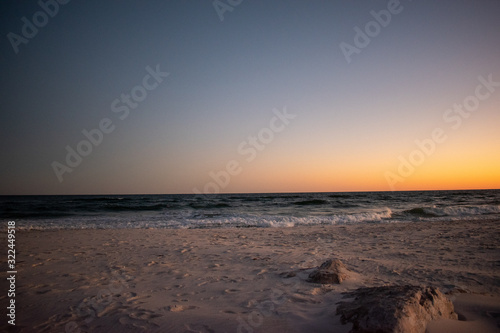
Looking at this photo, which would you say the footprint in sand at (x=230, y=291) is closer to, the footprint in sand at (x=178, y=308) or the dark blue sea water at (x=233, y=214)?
the footprint in sand at (x=178, y=308)

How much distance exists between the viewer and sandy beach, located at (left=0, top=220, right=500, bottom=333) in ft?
9.58

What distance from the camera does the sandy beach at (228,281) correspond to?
292 cm

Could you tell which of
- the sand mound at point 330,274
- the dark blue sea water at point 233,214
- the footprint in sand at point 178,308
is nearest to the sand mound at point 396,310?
the sand mound at point 330,274

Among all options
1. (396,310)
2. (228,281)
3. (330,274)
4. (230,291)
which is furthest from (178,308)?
(396,310)

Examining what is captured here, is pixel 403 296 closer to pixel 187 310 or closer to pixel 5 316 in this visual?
pixel 187 310

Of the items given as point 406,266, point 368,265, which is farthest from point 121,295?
point 406,266

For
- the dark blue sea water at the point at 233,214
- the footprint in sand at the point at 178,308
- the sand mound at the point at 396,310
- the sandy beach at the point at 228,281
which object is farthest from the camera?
the dark blue sea water at the point at 233,214

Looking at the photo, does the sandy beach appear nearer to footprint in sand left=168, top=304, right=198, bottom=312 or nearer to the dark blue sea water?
footprint in sand left=168, top=304, right=198, bottom=312

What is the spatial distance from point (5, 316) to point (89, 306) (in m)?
1.04

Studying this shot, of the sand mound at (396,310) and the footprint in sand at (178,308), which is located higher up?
the sand mound at (396,310)

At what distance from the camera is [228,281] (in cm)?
450

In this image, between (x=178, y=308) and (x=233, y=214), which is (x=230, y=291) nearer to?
(x=178, y=308)

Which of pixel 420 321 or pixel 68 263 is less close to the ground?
pixel 420 321

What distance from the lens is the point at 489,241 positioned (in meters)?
7.48
